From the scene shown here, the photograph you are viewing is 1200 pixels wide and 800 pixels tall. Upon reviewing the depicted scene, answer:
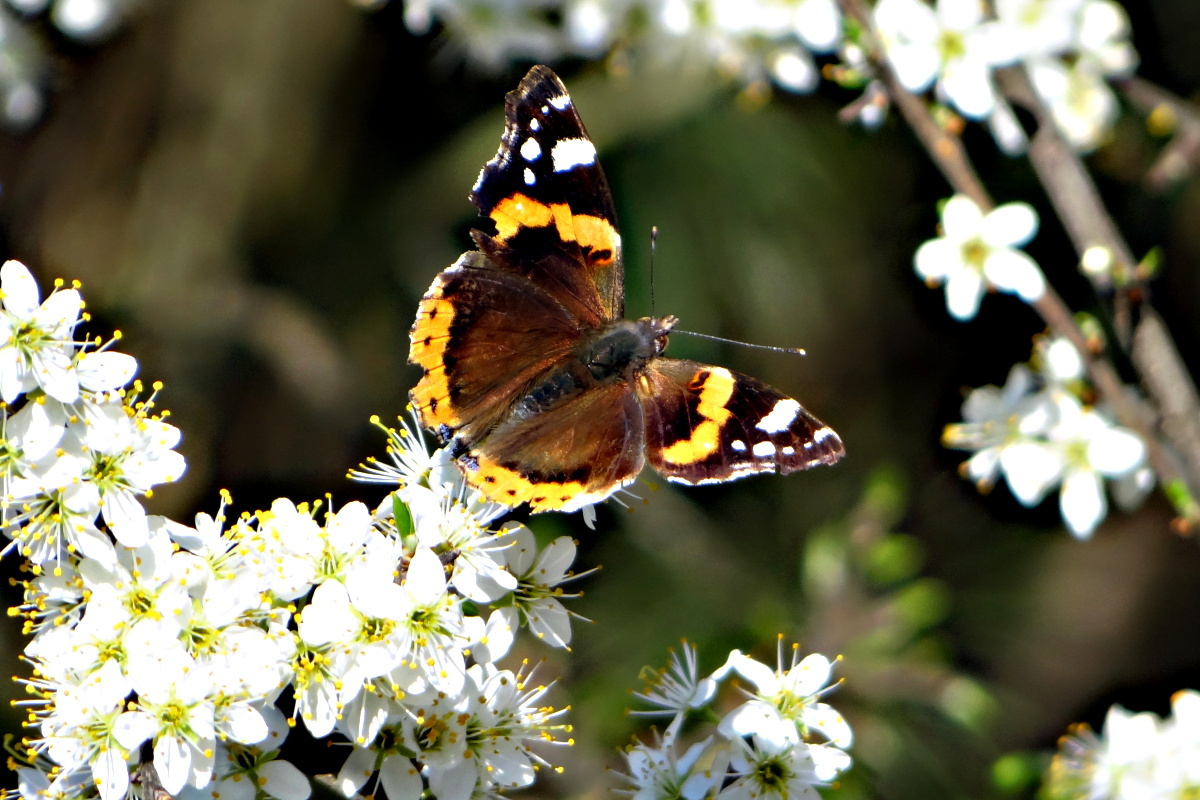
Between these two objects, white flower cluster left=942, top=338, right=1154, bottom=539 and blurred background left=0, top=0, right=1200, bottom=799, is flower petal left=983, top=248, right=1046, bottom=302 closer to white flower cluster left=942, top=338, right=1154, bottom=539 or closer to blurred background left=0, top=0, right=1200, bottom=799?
white flower cluster left=942, top=338, right=1154, bottom=539

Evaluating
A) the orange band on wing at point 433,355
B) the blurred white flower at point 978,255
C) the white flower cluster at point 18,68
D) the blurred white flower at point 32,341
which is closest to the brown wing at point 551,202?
the orange band on wing at point 433,355

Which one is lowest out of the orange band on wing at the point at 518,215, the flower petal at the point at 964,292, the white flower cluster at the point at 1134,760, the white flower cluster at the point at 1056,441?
the white flower cluster at the point at 1134,760

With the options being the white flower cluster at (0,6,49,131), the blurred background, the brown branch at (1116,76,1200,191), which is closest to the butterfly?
the blurred background

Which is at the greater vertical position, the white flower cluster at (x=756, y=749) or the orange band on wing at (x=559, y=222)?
the orange band on wing at (x=559, y=222)

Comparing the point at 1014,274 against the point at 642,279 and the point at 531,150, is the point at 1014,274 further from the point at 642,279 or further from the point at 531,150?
the point at 642,279

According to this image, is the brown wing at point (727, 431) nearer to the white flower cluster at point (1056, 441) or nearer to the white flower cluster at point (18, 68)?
the white flower cluster at point (1056, 441)

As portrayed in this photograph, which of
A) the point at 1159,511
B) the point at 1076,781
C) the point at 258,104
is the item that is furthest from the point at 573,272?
the point at 1159,511
